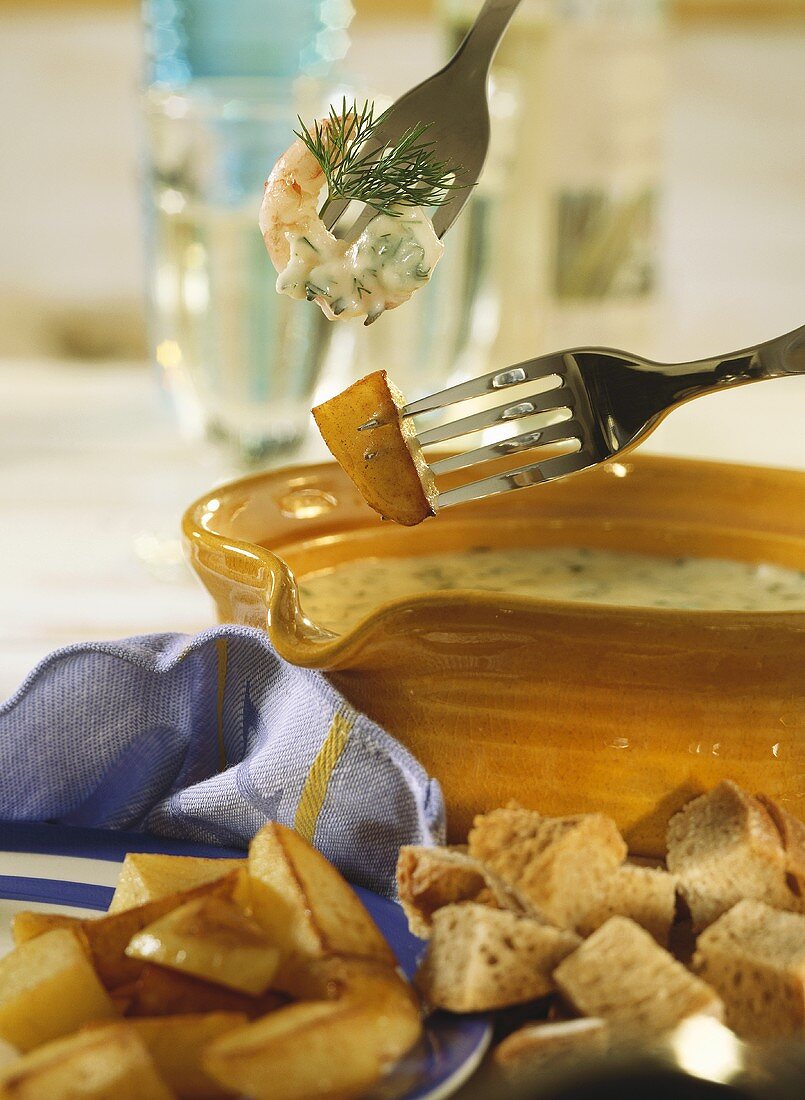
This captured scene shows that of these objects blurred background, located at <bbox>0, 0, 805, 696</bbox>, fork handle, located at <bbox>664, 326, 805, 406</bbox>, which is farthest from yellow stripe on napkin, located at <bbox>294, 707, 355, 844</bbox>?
blurred background, located at <bbox>0, 0, 805, 696</bbox>

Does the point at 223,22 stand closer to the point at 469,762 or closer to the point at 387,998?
the point at 469,762

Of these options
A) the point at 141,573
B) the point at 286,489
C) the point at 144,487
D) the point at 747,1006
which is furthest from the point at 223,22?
the point at 747,1006


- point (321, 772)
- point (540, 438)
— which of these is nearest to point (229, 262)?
point (540, 438)

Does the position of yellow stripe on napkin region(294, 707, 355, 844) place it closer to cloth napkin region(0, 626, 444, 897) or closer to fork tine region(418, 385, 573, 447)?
cloth napkin region(0, 626, 444, 897)

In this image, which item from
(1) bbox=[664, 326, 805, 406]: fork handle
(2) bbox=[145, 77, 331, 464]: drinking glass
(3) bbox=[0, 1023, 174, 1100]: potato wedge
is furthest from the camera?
(2) bbox=[145, 77, 331, 464]: drinking glass

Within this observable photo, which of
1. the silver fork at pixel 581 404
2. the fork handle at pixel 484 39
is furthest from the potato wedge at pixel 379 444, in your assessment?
the fork handle at pixel 484 39

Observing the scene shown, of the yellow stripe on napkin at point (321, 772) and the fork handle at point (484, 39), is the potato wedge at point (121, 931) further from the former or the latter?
the fork handle at point (484, 39)
